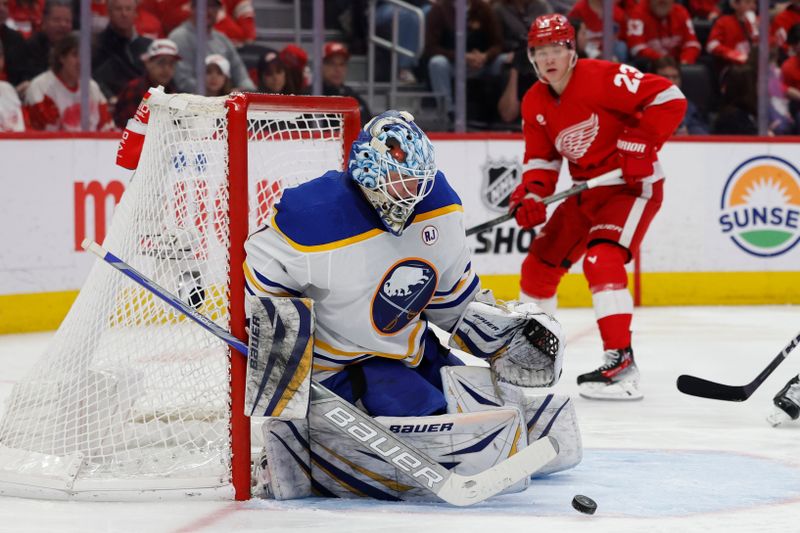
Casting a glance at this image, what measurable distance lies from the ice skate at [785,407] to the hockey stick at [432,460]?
125 cm

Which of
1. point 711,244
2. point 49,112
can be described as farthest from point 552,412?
point 711,244

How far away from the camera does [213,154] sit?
299 cm

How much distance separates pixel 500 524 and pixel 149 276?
90 centimetres

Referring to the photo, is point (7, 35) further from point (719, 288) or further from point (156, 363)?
point (719, 288)

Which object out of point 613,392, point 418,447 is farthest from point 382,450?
point 613,392

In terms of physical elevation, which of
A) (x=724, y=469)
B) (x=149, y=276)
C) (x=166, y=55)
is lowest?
(x=724, y=469)

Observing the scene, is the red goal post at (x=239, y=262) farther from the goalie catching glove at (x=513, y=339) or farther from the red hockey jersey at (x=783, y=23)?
the red hockey jersey at (x=783, y=23)

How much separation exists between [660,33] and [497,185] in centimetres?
129

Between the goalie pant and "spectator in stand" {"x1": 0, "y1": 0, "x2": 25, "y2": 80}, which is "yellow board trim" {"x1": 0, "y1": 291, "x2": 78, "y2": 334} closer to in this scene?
"spectator in stand" {"x1": 0, "y1": 0, "x2": 25, "y2": 80}

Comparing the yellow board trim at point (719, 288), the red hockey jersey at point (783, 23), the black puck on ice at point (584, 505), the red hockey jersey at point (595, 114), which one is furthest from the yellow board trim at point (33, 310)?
the red hockey jersey at point (783, 23)

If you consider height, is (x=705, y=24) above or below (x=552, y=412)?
above

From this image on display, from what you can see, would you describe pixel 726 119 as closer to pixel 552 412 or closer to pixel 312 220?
pixel 552 412

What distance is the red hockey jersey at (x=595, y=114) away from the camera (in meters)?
4.23

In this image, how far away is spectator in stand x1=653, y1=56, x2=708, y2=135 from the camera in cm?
670
